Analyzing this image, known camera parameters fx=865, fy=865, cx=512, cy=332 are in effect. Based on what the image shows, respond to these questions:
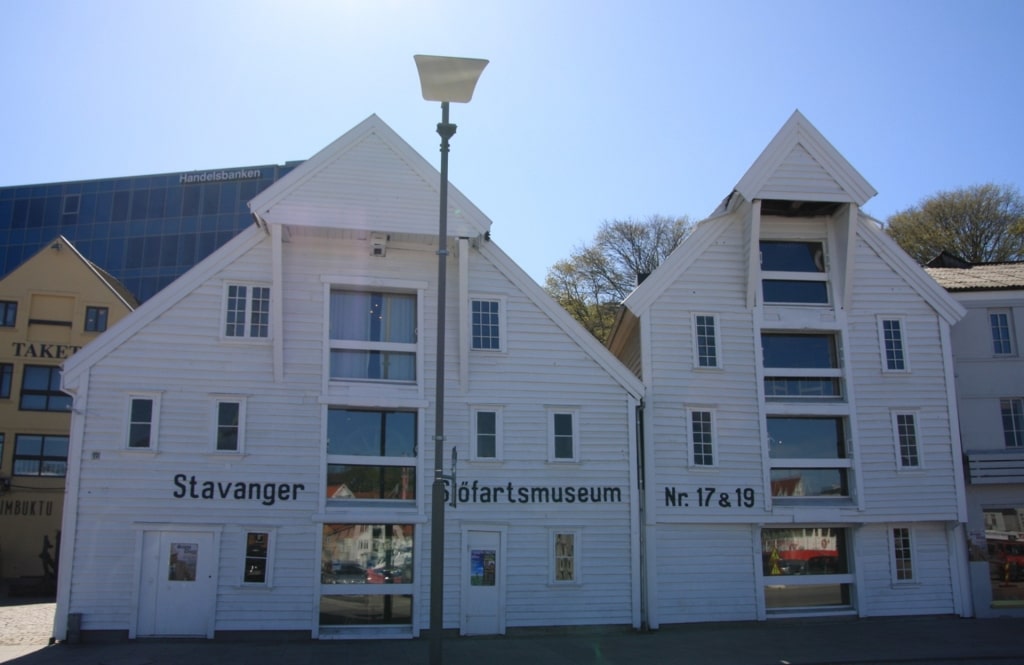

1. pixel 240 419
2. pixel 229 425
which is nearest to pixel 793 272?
pixel 240 419

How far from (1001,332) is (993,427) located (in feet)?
9.09

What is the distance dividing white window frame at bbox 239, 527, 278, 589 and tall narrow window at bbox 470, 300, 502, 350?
6.31m

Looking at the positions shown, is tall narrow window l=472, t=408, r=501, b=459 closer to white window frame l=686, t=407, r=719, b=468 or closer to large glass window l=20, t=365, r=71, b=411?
white window frame l=686, t=407, r=719, b=468

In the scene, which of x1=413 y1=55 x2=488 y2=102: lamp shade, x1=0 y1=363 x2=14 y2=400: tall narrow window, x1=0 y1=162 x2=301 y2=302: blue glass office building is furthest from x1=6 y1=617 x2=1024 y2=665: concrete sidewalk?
x1=0 y1=162 x2=301 y2=302: blue glass office building

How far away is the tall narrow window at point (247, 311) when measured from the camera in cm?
1992

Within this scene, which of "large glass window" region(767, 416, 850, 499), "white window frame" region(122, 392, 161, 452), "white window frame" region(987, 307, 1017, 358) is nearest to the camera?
"white window frame" region(122, 392, 161, 452)

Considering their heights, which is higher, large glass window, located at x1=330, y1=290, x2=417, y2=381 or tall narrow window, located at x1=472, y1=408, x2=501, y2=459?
large glass window, located at x1=330, y1=290, x2=417, y2=381

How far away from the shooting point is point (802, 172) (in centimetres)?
2238

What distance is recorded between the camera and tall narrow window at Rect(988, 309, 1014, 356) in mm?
24234

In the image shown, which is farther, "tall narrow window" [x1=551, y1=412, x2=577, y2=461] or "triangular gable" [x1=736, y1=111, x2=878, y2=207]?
"triangular gable" [x1=736, y1=111, x2=878, y2=207]

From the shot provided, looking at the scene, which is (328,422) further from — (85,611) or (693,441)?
(693,441)

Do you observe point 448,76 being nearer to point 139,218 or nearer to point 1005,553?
point 1005,553

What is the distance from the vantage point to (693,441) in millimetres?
21516

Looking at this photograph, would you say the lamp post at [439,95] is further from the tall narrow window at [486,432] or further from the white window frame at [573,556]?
the white window frame at [573,556]
